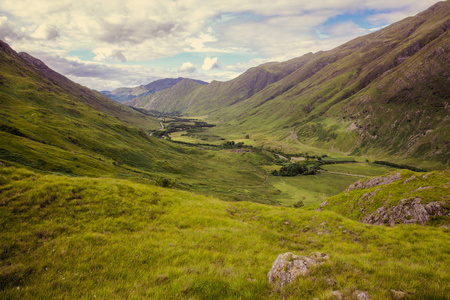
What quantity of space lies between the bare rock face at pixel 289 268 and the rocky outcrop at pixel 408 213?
778 inches

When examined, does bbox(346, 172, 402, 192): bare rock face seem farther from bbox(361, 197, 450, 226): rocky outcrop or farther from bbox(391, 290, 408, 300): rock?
bbox(391, 290, 408, 300): rock

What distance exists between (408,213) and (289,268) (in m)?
23.0

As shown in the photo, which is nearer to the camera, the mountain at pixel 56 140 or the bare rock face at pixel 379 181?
the bare rock face at pixel 379 181

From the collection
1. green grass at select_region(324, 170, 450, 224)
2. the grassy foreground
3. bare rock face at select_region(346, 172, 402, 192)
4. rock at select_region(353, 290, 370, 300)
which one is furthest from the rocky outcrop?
rock at select_region(353, 290, 370, 300)

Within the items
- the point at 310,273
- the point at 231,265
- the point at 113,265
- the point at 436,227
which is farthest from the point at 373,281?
the point at 436,227

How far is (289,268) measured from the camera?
8.93m

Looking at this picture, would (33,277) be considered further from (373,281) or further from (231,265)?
(373,281)

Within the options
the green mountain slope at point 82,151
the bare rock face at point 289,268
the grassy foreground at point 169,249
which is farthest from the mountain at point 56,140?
the bare rock face at point 289,268

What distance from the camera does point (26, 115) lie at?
3425 inches

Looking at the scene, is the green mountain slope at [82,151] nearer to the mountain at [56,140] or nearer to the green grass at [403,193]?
the mountain at [56,140]

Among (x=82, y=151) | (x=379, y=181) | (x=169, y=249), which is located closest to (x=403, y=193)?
(x=379, y=181)

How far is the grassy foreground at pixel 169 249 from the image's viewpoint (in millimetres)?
7473

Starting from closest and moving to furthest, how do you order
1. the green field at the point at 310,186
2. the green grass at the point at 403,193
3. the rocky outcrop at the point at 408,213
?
1. the rocky outcrop at the point at 408,213
2. the green grass at the point at 403,193
3. the green field at the point at 310,186

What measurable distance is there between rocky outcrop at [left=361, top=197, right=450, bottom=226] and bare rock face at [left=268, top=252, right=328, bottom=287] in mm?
19769
